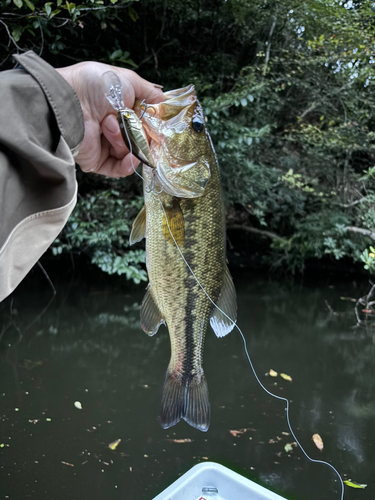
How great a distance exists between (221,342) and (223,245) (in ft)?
10.2

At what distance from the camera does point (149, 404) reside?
320 cm

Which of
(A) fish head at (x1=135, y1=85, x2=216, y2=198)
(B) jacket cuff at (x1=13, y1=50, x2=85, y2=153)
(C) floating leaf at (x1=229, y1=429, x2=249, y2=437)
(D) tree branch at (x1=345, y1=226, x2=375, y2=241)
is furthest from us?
(D) tree branch at (x1=345, y1=226, x2=375, y2=241)

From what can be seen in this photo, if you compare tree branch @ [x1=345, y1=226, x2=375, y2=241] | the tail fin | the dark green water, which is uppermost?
the tail fin

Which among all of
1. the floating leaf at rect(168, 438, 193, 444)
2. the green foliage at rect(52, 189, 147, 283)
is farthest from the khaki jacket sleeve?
the green foliage at rect(52, 189, 147, 283)

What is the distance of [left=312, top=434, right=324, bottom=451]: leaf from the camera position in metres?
2.89

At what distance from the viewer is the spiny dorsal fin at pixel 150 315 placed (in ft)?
4.52

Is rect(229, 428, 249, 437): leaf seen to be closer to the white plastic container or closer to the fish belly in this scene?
the white plastic container

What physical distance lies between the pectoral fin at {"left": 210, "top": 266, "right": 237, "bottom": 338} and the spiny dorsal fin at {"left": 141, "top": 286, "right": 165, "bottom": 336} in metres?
0.18

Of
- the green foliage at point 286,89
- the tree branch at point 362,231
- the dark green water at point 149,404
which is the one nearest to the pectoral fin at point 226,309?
the dark green water at point 149,404

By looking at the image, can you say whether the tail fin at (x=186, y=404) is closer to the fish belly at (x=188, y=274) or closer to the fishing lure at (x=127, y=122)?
the fish belly at (x=188, y=274)

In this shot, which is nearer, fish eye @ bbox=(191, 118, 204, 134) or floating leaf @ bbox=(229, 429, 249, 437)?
fish eye @ bbox=(191, 118, 204, 134)

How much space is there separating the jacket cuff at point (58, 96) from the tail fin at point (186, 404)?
0.83 meters

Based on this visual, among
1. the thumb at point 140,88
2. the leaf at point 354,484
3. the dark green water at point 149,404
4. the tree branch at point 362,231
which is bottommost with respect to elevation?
the dark green water at point 149,404

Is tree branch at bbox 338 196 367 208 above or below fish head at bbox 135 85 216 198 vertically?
below
